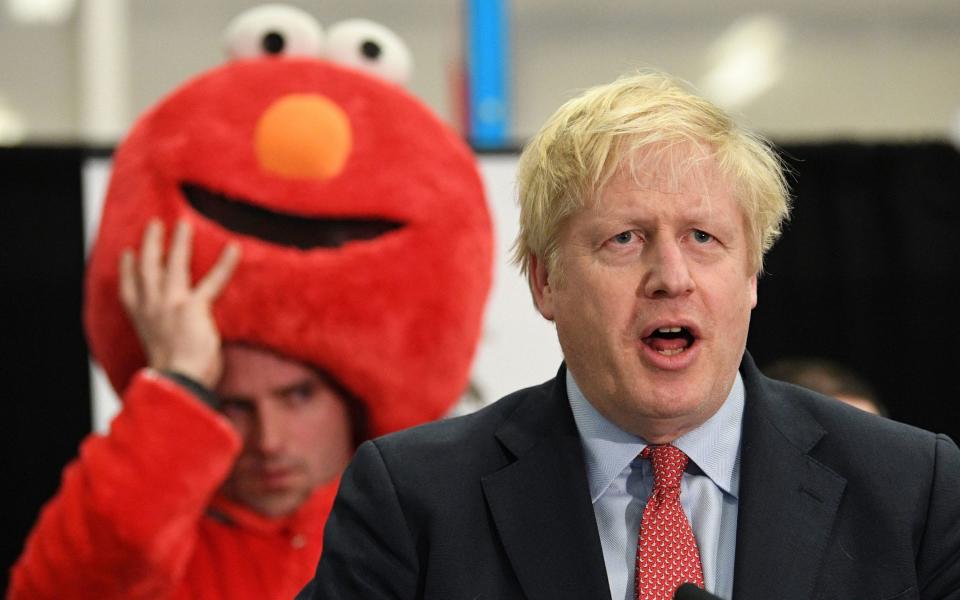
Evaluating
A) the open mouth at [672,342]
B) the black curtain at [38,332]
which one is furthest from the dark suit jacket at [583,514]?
the black curtain at [38,332]

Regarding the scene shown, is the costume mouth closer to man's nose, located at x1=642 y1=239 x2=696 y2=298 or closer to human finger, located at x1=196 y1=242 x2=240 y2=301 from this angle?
human finger, located at x1=196 y1=242 x2=240 y2=301

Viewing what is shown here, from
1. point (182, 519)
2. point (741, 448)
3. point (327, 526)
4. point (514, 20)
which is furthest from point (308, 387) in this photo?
point (514, 20)

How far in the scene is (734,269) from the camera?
1198 mm

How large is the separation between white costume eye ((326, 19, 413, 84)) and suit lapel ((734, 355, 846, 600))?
105 centimetres

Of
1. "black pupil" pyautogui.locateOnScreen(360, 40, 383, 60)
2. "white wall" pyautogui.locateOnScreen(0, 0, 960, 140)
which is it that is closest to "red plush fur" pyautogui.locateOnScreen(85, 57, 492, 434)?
"black pupil" pyautogui.locateOnScreen(360, 40, 383, 60)

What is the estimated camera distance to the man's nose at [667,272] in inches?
45.2

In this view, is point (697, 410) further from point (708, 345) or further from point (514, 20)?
point (514, 20)

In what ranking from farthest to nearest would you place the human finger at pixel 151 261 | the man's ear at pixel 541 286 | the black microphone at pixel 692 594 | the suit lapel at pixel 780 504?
1. the human finger at pixel 151 261
2. the man's ear at pixel 541 286
3. the suit lapel at pixel 780 504
4. the black microphone at pixel 692 594

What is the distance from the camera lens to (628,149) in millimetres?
1189

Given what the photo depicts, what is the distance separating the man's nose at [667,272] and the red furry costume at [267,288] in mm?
779

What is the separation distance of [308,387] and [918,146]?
6.39 feet

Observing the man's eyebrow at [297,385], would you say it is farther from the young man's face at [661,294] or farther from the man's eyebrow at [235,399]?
the young man's face at [661,294]

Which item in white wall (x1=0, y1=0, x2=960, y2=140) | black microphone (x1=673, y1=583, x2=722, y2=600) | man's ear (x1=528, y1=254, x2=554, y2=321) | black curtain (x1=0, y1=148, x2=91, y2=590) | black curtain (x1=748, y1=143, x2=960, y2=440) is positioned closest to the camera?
black microphone (x1=673, y1=583, x2=722, y2=600)

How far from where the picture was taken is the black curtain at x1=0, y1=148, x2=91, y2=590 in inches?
115
